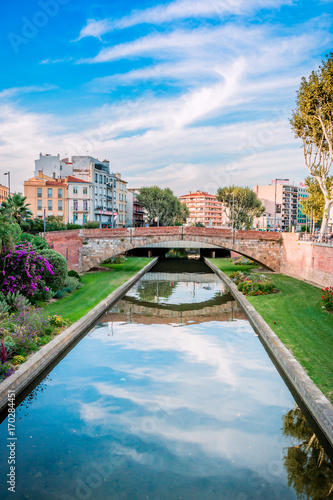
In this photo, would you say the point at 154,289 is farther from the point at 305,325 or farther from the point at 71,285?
the point at 305,325

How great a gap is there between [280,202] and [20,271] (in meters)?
156

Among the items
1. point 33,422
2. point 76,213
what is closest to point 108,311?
point 33,422

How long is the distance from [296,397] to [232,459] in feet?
12.1

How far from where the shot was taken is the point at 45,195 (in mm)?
72375

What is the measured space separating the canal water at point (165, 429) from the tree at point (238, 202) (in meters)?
64.2

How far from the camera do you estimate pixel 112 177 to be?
289 feet

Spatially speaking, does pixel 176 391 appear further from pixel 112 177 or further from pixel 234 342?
pixel 112 177

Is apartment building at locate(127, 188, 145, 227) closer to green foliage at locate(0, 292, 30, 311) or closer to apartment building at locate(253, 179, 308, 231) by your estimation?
apartment building at locate(253, 179, 308, 231)

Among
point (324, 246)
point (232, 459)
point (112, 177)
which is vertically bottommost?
point (232, 459)

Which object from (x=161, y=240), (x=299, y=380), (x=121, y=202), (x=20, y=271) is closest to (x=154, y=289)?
(x=161, y=240)

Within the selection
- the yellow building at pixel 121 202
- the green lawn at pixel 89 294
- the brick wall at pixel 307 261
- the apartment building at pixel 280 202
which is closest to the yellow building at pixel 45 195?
the yellow building at pixel 121 202

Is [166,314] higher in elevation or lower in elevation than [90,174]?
lower

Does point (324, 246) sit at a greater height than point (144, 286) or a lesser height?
greater

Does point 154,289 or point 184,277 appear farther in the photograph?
point 184,277
